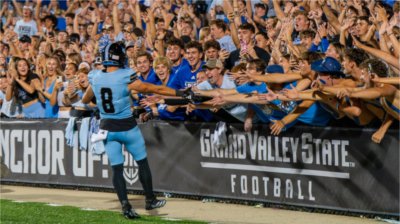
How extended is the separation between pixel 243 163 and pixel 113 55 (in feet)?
8.99

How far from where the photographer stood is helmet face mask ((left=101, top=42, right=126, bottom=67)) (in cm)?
1262

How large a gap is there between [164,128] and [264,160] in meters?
1.97

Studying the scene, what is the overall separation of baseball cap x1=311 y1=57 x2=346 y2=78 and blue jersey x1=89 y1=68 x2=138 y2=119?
236 cm

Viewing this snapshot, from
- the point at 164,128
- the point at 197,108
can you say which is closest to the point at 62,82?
the point at 164,128

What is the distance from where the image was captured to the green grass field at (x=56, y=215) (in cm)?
1252

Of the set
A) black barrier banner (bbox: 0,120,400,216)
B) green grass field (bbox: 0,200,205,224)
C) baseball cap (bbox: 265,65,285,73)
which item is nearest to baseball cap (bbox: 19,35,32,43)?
black barrier banner (bbox: 0,120,400,216)

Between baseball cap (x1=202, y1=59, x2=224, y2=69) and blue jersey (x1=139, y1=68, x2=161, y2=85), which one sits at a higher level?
baseball cap (x1=202, y1=59, x2=224, y2=69)

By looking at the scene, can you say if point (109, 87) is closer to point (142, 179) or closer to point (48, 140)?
point (142, 179)

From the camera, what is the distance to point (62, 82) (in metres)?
16.8

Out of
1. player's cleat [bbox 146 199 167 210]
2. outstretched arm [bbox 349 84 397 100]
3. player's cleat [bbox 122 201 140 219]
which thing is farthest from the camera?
player's cleat [bbox 146 199 167 210]

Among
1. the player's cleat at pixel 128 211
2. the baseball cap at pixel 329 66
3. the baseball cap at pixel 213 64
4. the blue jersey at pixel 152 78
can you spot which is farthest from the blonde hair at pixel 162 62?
the baseball cap at pixel 329 66

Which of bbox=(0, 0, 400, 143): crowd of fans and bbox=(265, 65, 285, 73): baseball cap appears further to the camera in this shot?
bbox=(265, 65, 285, 73): baseball cap

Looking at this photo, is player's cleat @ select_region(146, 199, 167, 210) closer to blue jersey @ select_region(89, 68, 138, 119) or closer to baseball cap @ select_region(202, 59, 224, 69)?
blue jersey @ select_region(89, 68, 138, 119)

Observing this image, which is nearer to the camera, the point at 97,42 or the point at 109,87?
the point at 109,87
